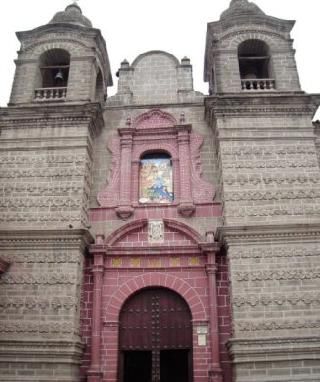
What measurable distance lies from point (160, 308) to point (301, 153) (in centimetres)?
541

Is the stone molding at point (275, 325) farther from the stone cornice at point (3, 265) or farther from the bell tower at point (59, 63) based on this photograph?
the bell tower at point (59, 63)

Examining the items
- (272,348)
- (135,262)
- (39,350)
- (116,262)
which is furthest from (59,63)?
(272,348)

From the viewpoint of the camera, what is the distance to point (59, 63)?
15.1 metres

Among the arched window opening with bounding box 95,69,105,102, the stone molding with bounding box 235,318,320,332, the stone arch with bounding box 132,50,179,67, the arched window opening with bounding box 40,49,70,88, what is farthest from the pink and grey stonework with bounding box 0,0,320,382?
the arched window opening with bounding box 95,69,105,102

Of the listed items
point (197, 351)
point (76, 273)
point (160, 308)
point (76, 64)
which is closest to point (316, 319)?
point (197, 351)

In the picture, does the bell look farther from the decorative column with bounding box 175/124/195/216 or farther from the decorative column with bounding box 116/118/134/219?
the decorative column with bounding box 175/124/195/216

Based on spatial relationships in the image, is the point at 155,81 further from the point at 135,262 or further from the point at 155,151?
the point at 135,262

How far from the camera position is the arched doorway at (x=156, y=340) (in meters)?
10.5

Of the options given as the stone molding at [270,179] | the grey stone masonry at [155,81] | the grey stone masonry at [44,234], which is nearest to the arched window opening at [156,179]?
the grey stone masonry at [44,234]

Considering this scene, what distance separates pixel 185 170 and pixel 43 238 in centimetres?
417

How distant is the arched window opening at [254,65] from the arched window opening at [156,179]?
11.3 ft

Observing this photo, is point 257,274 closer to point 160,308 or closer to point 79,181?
point 160,308

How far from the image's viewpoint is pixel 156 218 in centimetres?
1181

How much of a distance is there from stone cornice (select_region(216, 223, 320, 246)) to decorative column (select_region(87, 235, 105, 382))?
3095 mm
